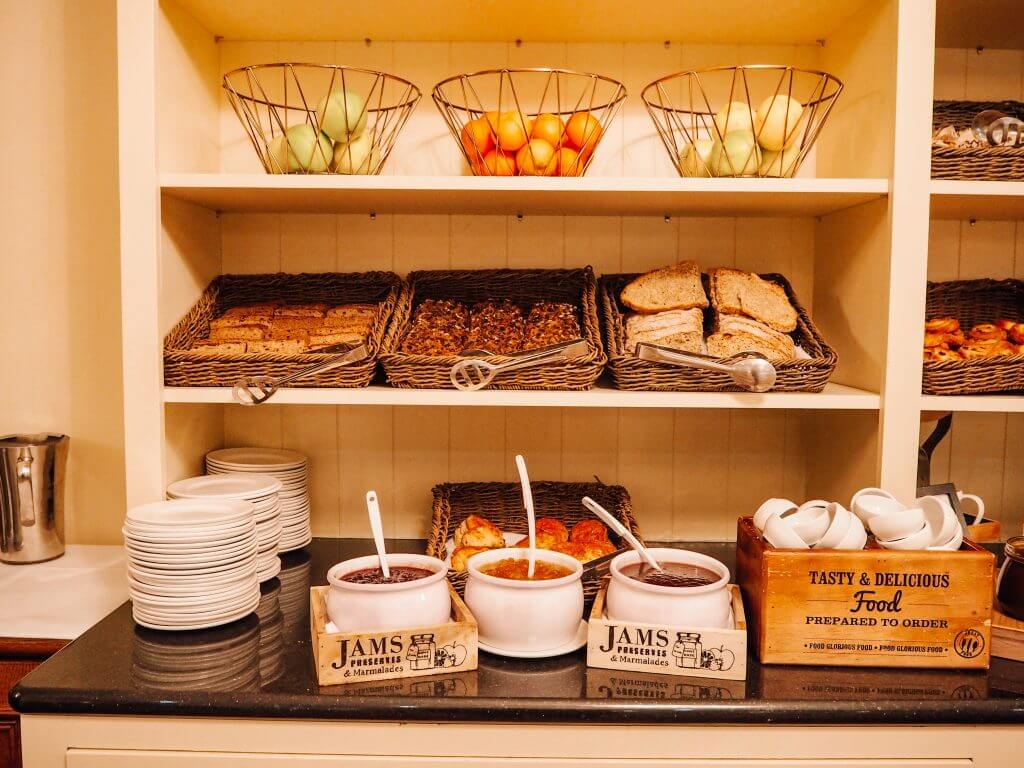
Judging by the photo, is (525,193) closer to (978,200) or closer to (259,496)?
(259,496)

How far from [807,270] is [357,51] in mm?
1176

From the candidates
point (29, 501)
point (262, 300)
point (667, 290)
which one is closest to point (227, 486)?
point (262, 300)

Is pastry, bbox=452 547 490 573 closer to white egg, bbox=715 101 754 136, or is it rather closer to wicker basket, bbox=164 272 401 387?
wicker basket, bbox=164 272 401 387

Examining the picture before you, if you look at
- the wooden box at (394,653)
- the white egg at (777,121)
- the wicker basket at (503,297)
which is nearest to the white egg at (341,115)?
the wicker basket at (503,297)

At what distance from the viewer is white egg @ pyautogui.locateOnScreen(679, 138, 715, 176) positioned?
151 cm

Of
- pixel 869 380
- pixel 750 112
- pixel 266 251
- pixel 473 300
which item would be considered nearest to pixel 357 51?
pixel 266 251

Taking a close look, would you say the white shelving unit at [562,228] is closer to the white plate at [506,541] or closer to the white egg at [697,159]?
the white egg at [697,159]

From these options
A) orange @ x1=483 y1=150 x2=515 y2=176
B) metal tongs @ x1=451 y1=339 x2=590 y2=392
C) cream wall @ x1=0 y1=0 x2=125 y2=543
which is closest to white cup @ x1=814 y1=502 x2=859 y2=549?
metal tongs @ x1=451 y1=339 x2=590 y2=392

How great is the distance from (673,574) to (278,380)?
31.4 inches

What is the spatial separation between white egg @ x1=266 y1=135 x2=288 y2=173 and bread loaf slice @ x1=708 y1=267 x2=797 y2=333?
91 cm

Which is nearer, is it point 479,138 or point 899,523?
point 899,523

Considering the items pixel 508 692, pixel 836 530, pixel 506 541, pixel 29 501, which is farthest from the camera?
pixel 29 501

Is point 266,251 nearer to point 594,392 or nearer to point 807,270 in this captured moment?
point 594,392

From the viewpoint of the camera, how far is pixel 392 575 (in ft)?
4.20
